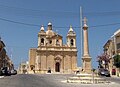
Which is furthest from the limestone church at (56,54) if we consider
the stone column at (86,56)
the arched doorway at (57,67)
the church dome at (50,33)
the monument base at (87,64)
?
the stone column at (86,56)

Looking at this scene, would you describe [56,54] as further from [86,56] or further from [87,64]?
[86,56]

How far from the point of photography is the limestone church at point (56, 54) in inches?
3625

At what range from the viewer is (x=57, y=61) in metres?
93.5

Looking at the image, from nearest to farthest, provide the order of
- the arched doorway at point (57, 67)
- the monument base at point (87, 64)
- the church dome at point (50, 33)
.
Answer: the monument base at point (87, 64) < the arched doorway at point (57, 67) < the church dome at point (50, 33)

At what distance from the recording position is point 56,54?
93.7 metres

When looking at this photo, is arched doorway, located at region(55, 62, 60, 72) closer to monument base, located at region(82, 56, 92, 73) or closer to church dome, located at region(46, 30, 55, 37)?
church dome, located at region(46, 30, 55, 37)

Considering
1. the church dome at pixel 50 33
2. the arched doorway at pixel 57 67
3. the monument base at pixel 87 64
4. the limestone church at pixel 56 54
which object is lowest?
the monument base at pixel 87 64

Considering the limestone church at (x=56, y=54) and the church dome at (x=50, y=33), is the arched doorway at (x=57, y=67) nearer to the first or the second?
the limestone church at (x=56, y=54)

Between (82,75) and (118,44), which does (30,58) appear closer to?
(118,44)

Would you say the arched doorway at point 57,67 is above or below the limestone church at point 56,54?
below

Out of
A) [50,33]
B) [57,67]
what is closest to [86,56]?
[57,67]

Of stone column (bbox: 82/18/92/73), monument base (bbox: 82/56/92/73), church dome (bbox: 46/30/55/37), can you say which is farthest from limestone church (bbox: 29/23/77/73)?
stone column (bbox: 82/18/92/73)

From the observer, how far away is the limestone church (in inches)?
3625

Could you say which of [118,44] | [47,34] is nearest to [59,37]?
[47,34]
